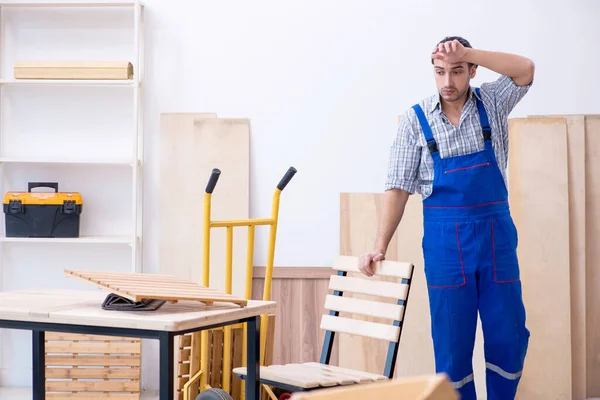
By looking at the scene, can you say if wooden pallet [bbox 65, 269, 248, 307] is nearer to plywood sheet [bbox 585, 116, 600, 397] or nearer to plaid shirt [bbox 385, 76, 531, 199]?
plaid shirt [bbox 385, 76, 531, 199]

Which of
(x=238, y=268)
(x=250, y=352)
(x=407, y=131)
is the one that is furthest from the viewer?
(x=238, y=268)

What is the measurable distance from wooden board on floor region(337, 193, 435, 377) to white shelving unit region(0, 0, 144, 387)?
1.23m

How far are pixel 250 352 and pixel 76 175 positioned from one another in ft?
7.69

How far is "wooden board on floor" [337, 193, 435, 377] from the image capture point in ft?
13.8

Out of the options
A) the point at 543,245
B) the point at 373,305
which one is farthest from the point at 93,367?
the point at 543,245

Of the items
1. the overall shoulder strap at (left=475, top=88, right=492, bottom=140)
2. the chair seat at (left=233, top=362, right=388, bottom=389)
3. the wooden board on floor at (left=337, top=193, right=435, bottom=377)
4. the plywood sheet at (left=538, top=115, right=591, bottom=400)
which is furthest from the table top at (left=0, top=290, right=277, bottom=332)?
the plywood sheet at (left=538, top=115, right=591, bottom=400)

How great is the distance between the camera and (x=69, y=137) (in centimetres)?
446

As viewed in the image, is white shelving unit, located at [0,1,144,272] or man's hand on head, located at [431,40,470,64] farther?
white shelving unit, located at [0,1,144,272]

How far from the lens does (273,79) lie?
14.5 feet

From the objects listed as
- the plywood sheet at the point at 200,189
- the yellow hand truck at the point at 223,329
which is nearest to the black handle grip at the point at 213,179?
the yellow hand truck at the point at 223,329

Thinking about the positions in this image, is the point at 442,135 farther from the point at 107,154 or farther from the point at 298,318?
the point at 107,154

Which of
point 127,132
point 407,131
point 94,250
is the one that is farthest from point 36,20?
point 407,131

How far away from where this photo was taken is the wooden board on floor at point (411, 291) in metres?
4.19

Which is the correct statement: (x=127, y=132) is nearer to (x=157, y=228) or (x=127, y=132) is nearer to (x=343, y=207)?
(x=157, y=228)
